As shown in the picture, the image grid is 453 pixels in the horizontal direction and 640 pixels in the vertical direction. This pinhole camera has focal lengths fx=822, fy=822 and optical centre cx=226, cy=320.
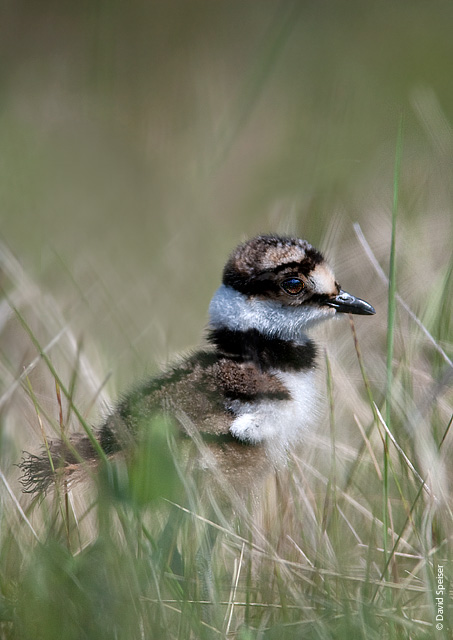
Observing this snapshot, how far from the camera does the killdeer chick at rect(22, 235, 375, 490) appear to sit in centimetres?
206

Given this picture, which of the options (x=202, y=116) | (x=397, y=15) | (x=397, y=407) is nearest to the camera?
(x=397, y=407)

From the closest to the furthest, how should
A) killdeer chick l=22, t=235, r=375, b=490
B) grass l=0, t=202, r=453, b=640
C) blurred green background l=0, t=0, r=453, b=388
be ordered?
grass l=0, t=202, r=453, b=640, killdeer chick l=22, t=235, r=375, b=490, blurred green background l=0, t=0, r=453, b=388

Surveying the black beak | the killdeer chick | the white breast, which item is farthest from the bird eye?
the white breast

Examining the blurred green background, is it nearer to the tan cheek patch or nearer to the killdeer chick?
the killdeer chick

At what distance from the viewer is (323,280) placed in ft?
7.82

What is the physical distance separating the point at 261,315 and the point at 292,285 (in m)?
0.12

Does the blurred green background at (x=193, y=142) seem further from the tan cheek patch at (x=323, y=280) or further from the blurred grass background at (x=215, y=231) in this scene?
the tan cheek patch at (x=323, y=280)

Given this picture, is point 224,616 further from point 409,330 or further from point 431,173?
point 431,173

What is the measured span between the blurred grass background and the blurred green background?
0.02 metres

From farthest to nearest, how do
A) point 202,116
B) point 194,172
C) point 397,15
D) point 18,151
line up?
point 397,15 < point 202,116 < point 194,172 < point 18,151

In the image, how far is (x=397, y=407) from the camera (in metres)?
2.30

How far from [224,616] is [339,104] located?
367 cm

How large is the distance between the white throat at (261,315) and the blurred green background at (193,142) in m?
0.30

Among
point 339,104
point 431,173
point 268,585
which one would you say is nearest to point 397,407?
point 268,585
